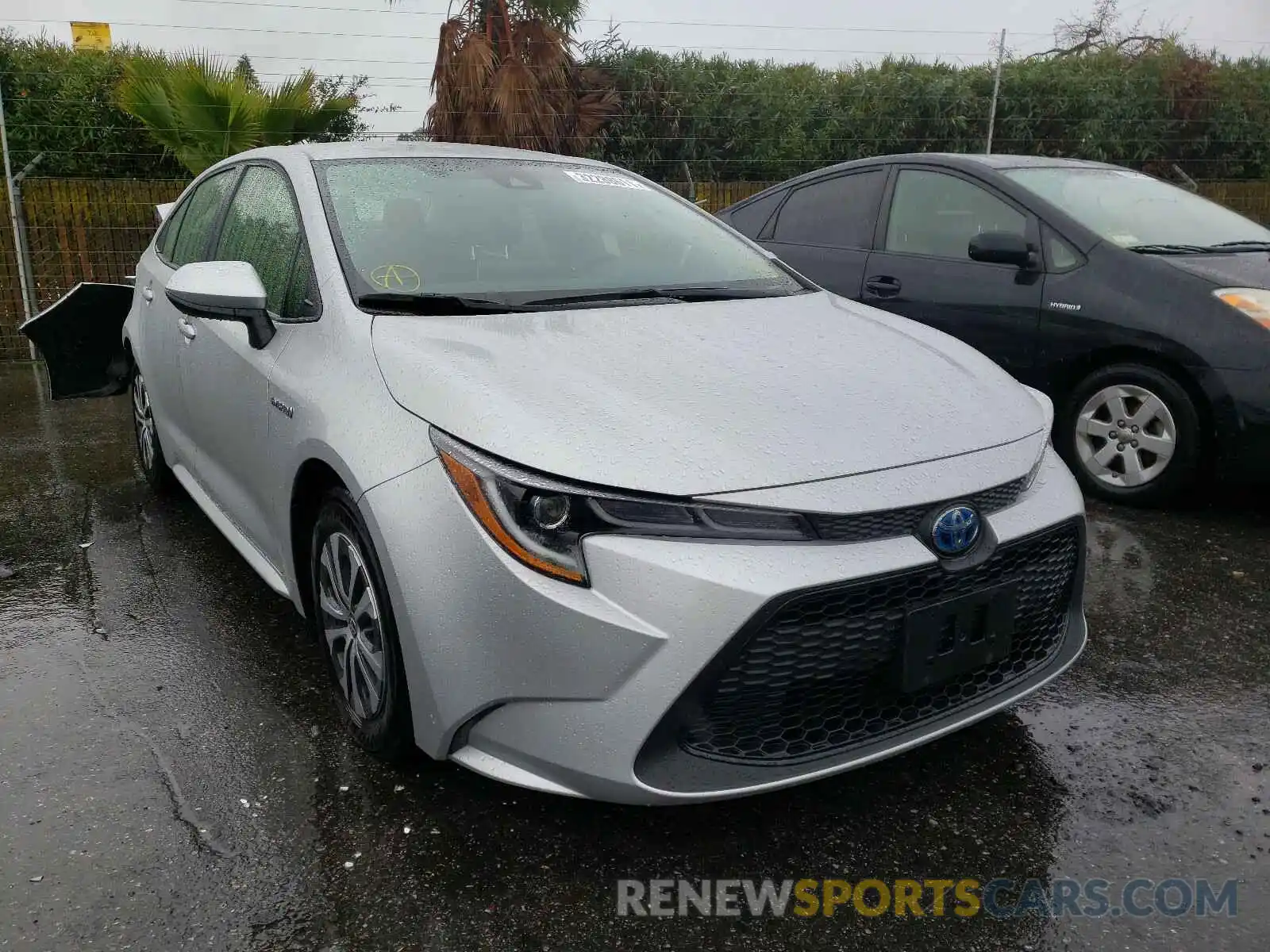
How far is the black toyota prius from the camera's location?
418cm

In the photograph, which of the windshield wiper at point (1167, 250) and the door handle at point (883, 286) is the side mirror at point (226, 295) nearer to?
the door handle at point (883, 286)

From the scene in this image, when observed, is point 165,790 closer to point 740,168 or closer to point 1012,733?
point 1012,733

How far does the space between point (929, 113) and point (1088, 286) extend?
9.97 m

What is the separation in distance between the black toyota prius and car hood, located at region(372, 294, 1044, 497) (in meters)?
1.88

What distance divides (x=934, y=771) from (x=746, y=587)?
38.6 inches

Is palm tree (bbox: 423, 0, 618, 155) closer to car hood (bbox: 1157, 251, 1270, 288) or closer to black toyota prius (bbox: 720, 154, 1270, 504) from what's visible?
black toyota prius (bbox: 720, 154, 1270, 504)

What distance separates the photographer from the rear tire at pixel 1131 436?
168 inches

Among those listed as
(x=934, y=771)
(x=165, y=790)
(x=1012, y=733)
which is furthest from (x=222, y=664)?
(x=1012, y=733)

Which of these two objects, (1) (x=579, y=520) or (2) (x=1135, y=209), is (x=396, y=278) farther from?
(2) (x=1135, y=209)

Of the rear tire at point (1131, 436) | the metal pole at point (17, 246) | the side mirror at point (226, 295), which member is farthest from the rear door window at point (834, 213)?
the metal pole at point (17, 246)

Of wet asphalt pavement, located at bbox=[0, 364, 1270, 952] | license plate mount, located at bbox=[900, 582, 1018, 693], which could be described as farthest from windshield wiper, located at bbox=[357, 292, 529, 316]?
license plate mount, located at bbox=[900, 582, 1018, 693]

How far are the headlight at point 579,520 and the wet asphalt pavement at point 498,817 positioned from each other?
28.0 inches

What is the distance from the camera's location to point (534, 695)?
2012mm

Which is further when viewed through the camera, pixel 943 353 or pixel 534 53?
pixel 534 53
